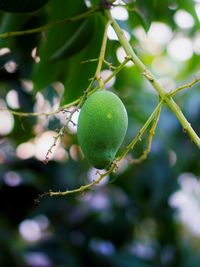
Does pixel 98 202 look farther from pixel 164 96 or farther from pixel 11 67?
pixel 164 96

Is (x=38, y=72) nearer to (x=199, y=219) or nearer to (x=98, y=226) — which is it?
(x=98, y=226)

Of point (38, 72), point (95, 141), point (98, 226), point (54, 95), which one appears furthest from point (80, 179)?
point (95, 141)

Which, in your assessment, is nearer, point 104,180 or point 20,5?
point 20,5

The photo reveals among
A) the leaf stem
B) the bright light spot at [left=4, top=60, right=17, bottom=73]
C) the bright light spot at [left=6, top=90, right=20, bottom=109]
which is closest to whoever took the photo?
the leaf stem

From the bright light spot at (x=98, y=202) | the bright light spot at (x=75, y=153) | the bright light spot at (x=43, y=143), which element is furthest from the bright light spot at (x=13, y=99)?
the bright light spot at (x=98, y=202)

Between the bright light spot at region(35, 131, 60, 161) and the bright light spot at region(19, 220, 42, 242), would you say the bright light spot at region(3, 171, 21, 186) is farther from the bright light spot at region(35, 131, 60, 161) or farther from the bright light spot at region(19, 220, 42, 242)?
the bright light spot at region(19, 220, 42, 242)

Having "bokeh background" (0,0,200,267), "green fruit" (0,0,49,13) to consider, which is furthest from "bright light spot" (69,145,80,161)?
"green fruit" (0,0,49,13)

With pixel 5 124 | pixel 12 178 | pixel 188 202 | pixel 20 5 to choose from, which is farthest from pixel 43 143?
pixel 188 202
